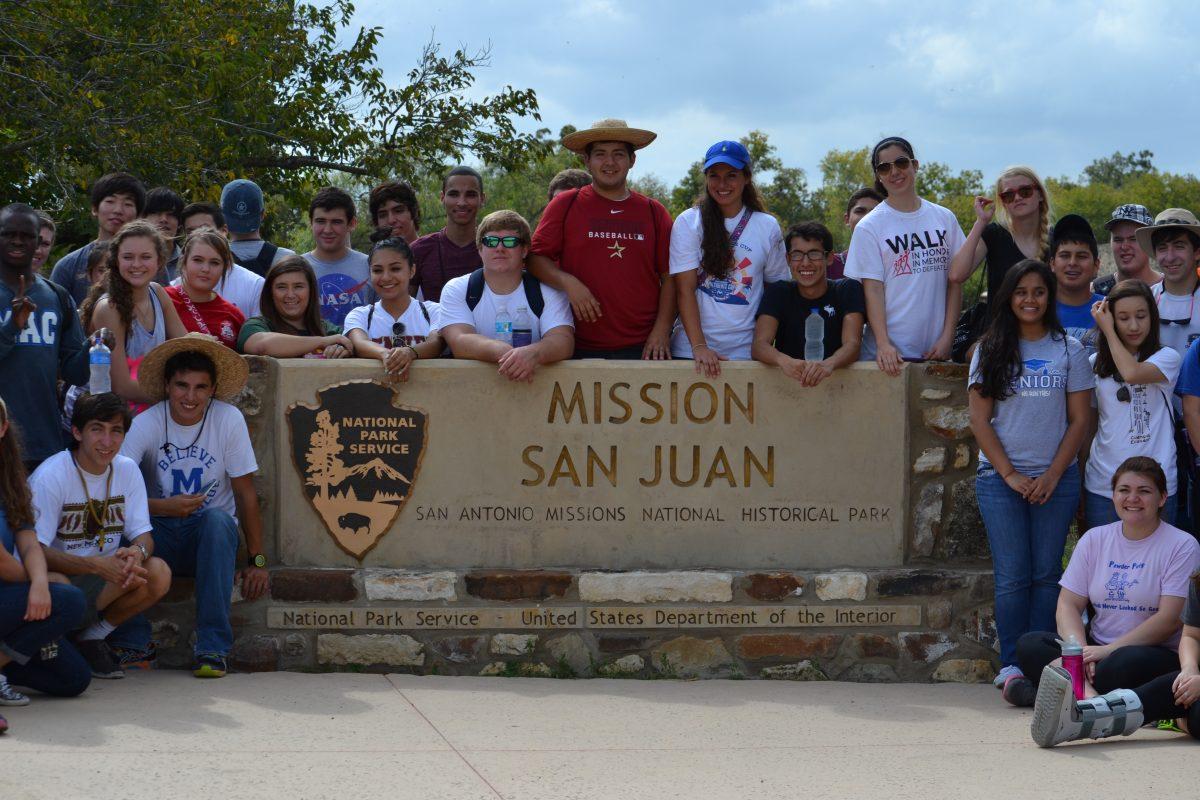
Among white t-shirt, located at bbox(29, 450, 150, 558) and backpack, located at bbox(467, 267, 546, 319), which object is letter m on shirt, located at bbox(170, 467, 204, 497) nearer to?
white t-shirt, located at bbox(29, 450, 150, 558)

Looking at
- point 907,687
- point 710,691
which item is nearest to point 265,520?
point 710,691

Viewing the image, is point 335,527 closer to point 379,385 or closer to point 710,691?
point 379,385

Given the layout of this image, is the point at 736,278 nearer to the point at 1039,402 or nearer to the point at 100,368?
the point at 1039,402

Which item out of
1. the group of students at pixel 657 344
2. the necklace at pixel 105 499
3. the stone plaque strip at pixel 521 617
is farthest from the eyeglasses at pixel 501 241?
the necklace at pixel 105 499

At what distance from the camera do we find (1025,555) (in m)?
6.17

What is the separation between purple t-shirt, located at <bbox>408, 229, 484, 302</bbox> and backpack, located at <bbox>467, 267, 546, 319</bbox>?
884 millimetres

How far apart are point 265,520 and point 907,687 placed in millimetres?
3117

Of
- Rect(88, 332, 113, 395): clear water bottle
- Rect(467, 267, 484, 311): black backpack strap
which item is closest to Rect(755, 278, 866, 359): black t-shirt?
Rect(467, 267, 484, 311): black backpack strap

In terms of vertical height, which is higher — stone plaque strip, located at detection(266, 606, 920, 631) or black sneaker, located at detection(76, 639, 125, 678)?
stone plaque strip, located at detection(266, 606, 920, 631)

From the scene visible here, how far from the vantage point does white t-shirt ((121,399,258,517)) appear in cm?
618

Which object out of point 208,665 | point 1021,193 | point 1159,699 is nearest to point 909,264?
point 1021,193

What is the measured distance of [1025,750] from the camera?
5195 mm

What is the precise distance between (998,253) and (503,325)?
240 centimetres

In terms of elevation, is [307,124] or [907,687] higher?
[307,124]
